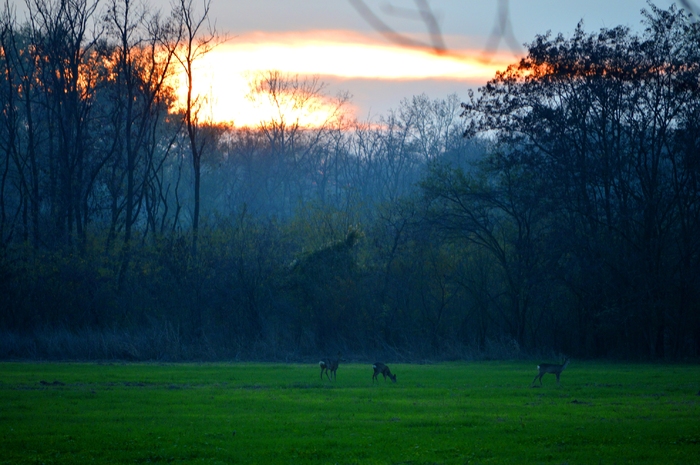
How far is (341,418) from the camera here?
15938 millimetres

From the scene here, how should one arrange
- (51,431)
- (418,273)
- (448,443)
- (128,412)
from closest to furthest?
(448,443) < (51,431) < (128,412) < (418,273)

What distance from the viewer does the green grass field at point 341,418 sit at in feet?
39.2

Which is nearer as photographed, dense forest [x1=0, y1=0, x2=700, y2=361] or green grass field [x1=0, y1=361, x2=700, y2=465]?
green grass field [x1=0, y1=361, x2=700, y2=465]

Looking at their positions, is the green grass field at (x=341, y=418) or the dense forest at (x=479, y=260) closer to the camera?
the green grass field at (x=341, y=418)

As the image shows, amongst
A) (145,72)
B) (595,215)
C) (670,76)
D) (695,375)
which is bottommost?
(695,375)

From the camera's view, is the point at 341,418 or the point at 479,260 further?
the point at 479,260

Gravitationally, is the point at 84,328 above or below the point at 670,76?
below

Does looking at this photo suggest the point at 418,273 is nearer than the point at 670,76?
No

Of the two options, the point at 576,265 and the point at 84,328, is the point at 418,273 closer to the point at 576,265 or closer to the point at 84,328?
the point at 576,265

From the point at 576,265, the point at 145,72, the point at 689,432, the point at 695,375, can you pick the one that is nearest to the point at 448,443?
the point at 689,432

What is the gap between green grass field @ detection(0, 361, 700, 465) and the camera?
39.2 ft

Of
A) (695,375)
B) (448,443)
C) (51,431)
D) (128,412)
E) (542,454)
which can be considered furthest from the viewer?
(695,375)

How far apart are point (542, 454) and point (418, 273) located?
→ 29.0 m

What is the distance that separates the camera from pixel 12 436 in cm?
1309
